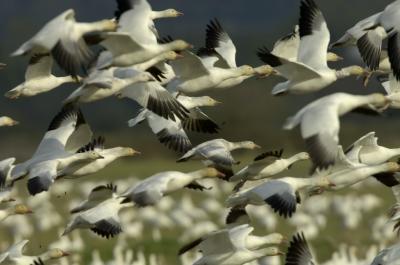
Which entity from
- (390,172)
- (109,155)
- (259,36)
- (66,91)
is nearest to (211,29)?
(109,155)

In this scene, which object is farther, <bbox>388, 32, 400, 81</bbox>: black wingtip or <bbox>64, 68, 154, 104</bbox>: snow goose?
<bbox>388, 32, 400, 81</bbox>: black wingtip

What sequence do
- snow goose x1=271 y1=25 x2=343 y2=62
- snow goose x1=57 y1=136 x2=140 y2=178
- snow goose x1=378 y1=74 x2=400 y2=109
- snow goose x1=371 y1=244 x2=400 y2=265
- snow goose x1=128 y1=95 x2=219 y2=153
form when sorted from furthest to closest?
snow goose x1=271 y1=25 x2=343 y2=62, snow goose x1=128 y1=95 x2=219 y2=153, snow goose x1=57 y1=136 x2=140 y2=178, snow goose x1=378 y1=74 x2=400 y2=109, snow goose x1=371 y1=244 x2=400 y2=265

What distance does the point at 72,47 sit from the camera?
861cm

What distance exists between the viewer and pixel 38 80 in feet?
34.5

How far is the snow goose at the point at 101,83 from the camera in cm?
916

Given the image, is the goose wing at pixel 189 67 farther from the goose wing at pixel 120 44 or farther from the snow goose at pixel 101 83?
the goose wing at pixel 120 44

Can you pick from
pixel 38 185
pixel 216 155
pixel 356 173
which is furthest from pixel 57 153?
pixel 356 173

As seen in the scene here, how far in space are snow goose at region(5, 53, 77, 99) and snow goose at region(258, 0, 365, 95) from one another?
1712 mm

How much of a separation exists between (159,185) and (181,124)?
1542 mm

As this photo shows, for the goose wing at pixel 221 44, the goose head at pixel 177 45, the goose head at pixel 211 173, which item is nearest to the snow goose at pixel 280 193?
the goose head at pixel 211 173

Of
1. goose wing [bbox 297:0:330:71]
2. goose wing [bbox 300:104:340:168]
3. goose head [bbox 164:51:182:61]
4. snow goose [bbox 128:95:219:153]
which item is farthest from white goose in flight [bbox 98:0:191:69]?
goose wing [bbox 300:104:340:168]

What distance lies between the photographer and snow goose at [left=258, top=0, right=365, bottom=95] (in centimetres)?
944

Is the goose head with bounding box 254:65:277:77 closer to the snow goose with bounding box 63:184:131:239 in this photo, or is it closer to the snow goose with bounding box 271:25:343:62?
the snow goose with bounding box 271:25:343:62

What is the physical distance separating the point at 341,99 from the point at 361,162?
192 centimetres
